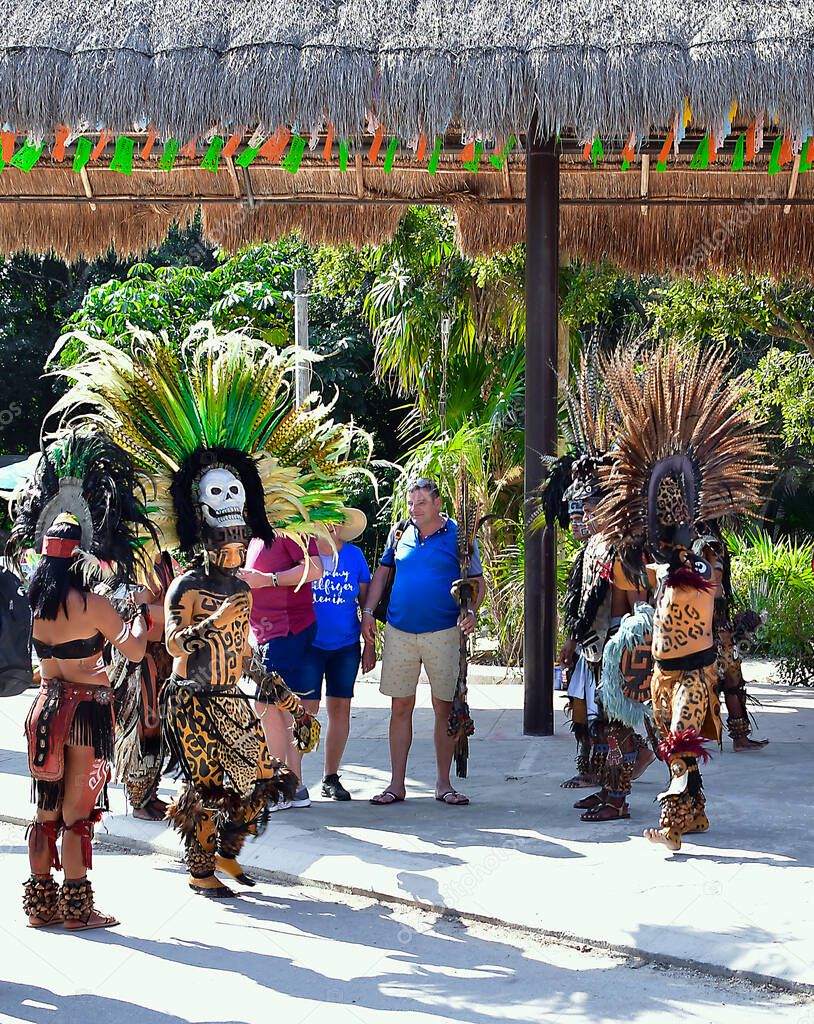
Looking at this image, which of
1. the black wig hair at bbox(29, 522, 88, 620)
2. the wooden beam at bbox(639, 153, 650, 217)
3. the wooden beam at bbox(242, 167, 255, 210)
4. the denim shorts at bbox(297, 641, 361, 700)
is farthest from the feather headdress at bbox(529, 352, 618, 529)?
the wooden beam at bbox(242, 167, 255, 210)

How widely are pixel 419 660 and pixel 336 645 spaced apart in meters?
0.45

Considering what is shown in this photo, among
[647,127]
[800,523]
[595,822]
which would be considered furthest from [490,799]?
[800,523]

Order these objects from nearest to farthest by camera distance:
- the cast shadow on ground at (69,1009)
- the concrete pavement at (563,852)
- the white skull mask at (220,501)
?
the cast shadow on ground at (69,1009) → the concrete pavement at (563,852) → the white skull mask at (220,501)

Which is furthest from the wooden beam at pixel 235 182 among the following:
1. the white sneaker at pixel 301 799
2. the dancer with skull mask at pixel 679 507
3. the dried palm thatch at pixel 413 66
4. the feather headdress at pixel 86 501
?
the feather headdress at pixel 86 501

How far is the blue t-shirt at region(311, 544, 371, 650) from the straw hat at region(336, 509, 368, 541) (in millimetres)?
109

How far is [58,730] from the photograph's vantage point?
516cm

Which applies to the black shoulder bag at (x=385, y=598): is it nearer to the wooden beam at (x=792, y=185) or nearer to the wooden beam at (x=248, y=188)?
the wooden beam at (x=248, y=188)

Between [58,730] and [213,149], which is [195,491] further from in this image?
[213,149]

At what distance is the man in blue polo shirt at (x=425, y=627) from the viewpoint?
6.90 meters

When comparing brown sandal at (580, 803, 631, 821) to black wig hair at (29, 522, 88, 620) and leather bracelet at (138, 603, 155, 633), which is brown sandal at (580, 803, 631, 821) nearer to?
leather bracelet at (138, 603, 155, 633)

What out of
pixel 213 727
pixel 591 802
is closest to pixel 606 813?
pixel 591 802

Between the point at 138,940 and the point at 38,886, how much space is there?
1.56 ft

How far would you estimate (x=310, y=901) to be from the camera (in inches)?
221

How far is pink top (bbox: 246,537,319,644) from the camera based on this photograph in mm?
6891
